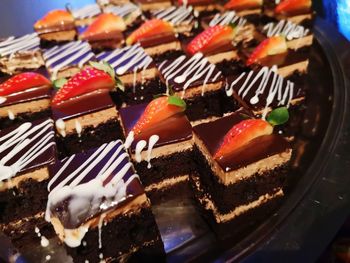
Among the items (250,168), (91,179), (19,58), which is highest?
(19,58)

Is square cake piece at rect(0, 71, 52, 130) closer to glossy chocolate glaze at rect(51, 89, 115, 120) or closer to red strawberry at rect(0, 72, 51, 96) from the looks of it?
red strawberry at rect(0, 72, 51, 96)

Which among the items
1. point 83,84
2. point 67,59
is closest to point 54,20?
point 67,59

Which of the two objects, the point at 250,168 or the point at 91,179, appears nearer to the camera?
the point at 91,179

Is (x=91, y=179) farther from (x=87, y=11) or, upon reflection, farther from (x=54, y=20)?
(x=87, y=11)

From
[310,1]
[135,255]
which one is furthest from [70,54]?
[310,1]

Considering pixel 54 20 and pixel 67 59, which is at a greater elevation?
pixel 54 20

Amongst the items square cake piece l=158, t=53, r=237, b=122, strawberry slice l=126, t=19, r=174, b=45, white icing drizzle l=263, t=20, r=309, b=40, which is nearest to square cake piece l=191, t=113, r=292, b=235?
square cake piece l=158, t=53, r=237, b=122

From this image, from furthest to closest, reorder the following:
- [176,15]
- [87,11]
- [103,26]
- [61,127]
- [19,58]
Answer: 1. [87,11]
2. [176,15]
3. [103,26]
4. [19,58]
5. [61,127]

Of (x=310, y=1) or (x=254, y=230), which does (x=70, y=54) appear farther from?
(x=310, y=1)

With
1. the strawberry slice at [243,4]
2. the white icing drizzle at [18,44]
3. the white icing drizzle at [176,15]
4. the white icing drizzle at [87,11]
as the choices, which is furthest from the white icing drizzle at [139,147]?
the strawberry slice at [243,4]
